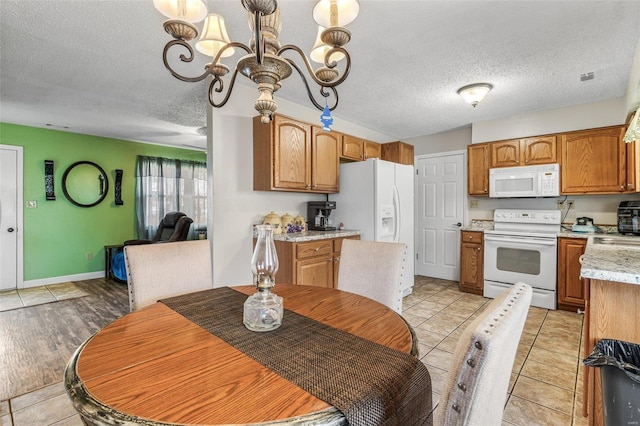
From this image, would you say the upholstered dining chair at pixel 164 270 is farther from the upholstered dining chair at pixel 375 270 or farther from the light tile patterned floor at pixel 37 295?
the light tile patterned floor at pixel 37 295

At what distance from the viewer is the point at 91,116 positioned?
4145 mm

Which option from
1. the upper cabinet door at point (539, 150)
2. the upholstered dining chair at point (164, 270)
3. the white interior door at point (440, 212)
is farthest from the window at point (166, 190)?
the upper cabinet door at point (539, 150)

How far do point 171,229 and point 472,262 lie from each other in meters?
4.82

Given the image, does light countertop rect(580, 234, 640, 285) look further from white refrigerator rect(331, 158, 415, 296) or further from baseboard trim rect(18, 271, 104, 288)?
baseboard trim rect(18, 271, 104, 288)

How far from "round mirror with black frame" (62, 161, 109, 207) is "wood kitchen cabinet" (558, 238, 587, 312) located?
22.3 feet

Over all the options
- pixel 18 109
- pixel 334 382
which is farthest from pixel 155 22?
pixel 18 109

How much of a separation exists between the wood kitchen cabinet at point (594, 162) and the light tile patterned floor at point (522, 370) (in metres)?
1.49

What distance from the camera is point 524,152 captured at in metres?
3.91

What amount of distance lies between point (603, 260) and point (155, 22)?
3.05 metres

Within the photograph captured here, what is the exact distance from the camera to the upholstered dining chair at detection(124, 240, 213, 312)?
5.24 ft

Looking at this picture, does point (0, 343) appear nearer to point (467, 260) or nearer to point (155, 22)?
point (155, 22)

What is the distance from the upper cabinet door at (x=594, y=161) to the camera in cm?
331

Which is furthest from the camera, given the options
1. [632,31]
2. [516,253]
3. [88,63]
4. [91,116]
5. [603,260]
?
[91,116]

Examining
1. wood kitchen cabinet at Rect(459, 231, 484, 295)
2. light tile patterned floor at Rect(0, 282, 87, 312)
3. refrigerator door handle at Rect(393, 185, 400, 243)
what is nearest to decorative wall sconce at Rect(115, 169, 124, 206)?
light tile patterned floor at Rect(0, 282, 87, 312)
